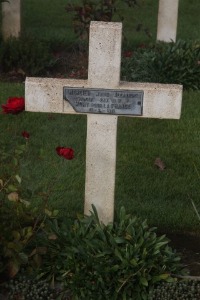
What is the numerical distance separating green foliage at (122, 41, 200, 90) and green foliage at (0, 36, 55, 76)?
0.93 m

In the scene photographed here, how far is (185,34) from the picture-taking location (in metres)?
12.0

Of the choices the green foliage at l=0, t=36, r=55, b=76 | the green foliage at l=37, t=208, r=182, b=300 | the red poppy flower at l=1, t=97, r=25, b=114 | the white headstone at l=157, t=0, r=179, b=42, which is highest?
the white headstone at l=157, t=0, r=179, b=42

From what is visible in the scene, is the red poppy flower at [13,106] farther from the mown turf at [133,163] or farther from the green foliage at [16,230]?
the mown turf at [133,163]

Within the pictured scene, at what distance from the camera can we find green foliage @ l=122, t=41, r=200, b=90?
29.5 ft

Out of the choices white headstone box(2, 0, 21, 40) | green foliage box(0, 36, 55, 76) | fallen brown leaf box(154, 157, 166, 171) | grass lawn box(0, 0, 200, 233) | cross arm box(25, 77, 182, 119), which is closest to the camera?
cross arm box(25, 77, 182, 119)

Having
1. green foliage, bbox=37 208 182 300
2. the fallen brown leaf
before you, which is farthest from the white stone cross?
the fallen brown leaf

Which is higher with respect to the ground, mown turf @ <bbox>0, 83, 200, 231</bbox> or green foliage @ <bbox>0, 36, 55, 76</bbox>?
green foliage @ <bbox>0, 36, 55, 76</bbox>

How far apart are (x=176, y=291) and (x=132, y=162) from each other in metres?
2.27

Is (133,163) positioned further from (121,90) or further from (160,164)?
(121,90)

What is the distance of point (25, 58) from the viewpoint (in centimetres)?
954

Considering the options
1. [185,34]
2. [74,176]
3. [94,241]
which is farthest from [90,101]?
[185,34]

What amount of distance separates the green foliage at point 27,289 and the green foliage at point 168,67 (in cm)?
459

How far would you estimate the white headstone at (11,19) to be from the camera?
10273 mm

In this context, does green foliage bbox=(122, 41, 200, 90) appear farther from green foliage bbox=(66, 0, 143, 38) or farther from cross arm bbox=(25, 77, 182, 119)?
cross arm bbox=(25, 77, 182, 119)
